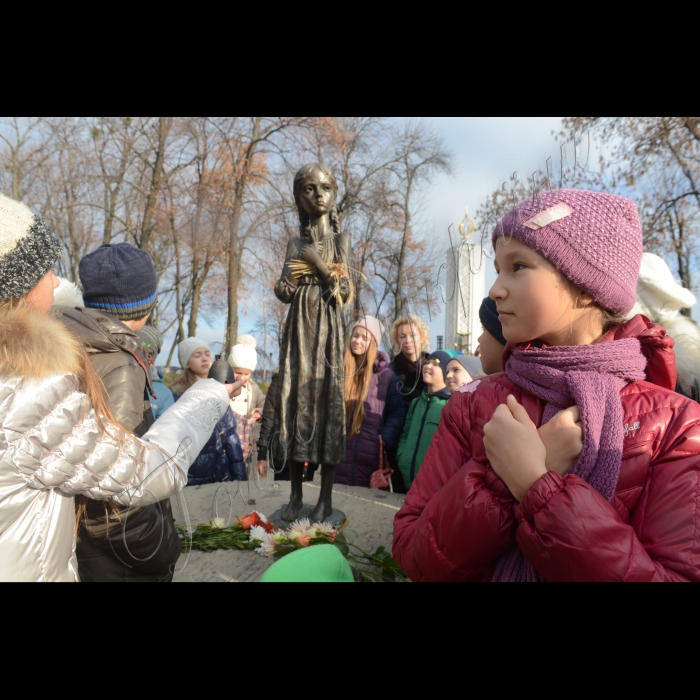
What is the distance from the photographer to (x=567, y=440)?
1133mm

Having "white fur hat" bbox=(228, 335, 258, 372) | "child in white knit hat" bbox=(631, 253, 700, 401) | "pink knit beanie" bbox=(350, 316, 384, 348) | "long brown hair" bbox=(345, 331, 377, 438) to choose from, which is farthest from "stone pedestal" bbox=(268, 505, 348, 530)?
"child in white knit hat" bbox=(631, 253, 700, 401)

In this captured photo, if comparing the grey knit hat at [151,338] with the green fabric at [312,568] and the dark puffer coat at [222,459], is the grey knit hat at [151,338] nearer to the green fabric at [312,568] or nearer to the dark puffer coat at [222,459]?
the dark puffer coat at [222,459]

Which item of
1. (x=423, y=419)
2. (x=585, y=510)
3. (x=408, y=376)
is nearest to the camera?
(x=585, y=510)

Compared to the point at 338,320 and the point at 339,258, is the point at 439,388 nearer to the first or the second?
A: the point at 338,320

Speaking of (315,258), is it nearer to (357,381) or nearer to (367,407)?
(357,381)

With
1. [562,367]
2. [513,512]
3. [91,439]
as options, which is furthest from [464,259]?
[91,439]

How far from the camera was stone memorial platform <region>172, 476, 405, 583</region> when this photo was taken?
104 inches

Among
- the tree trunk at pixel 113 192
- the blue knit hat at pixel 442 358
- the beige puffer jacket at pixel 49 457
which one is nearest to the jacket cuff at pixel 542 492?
the beige puffer jacket at pixel 49 457

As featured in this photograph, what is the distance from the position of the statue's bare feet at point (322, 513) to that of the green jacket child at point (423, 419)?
831mm

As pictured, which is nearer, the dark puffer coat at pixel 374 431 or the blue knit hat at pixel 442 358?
the blue knit hat at pixel 442 358

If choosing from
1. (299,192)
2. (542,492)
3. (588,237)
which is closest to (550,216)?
(588,237)

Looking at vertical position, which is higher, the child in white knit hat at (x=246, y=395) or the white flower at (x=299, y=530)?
the child in white knit hat at (x=246, y=395)

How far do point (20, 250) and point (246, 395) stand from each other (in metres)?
3.18

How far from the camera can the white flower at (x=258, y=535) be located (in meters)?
2.97
